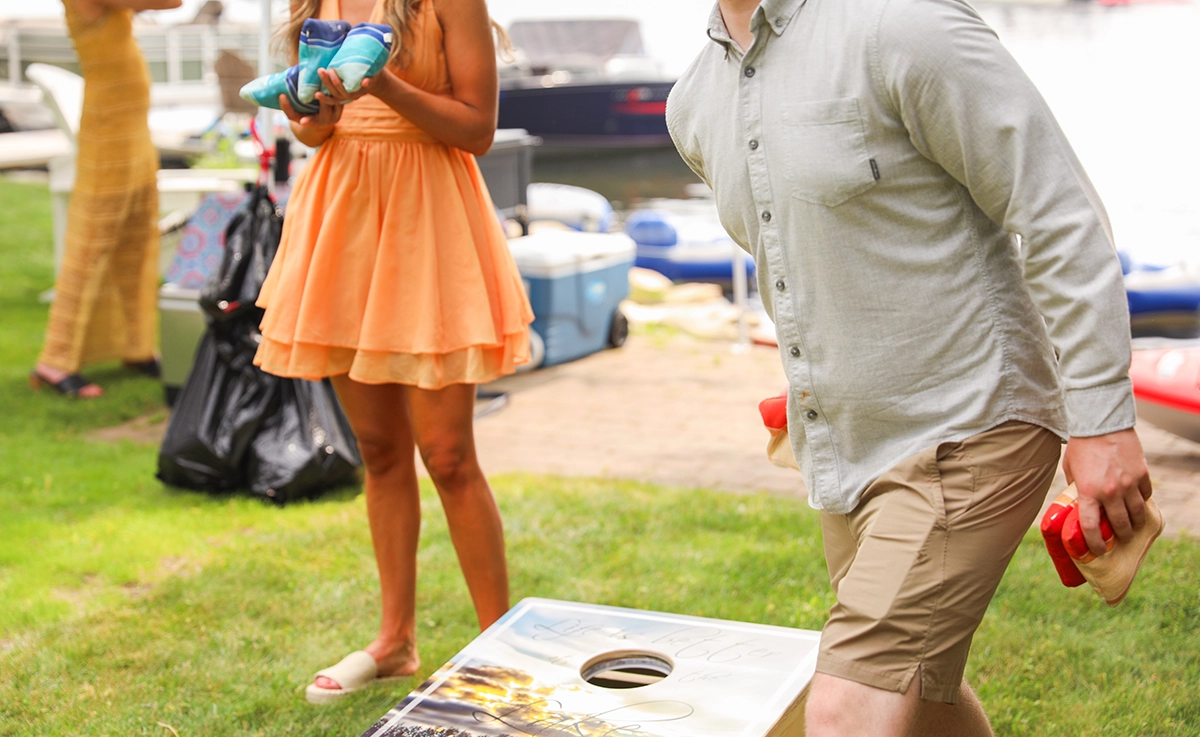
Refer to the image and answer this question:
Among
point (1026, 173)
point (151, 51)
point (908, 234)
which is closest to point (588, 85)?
point (151, 51)

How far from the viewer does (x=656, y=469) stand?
15.7 feet

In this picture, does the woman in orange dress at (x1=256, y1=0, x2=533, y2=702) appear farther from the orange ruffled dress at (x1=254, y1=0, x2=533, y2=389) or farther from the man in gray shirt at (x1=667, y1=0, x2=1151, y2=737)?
the man in gray shirt at (x1=667, y1=0, x2=1151, y2=737)

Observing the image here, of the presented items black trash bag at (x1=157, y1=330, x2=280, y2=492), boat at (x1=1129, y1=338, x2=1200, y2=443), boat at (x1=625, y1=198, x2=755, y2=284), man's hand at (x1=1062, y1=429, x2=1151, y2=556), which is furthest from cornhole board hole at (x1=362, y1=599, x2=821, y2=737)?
boat at (x1=625, y1=198, x2=755, y2=284)

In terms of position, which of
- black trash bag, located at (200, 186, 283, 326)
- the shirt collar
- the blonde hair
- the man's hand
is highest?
the shirt collar

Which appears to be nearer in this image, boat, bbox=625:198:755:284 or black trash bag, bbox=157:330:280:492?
black trash bag, bbox=157:330:280:492

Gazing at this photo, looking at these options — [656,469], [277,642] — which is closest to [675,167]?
[656,469]

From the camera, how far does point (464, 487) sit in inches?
103

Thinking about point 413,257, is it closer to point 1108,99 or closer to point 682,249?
point 682,249

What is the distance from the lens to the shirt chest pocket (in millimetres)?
1556

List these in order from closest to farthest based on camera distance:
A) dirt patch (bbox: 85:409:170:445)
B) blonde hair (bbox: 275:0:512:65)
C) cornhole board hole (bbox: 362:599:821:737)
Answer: cornhole board hole (bbox: 362:599:821:737) → blonde hair (bbox: 275:0:512:65) → dirt patch (bbox: 85:409:170:445)

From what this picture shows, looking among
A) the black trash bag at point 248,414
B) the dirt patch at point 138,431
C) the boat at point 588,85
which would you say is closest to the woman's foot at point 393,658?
the black trash bag at point 248,414

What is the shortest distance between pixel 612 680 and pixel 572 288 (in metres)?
4.25

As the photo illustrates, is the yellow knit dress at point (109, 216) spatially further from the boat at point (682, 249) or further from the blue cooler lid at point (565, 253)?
the boat at point (682, 249)

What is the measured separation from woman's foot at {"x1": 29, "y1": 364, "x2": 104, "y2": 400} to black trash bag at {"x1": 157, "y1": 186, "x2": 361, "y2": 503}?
1.62 m
